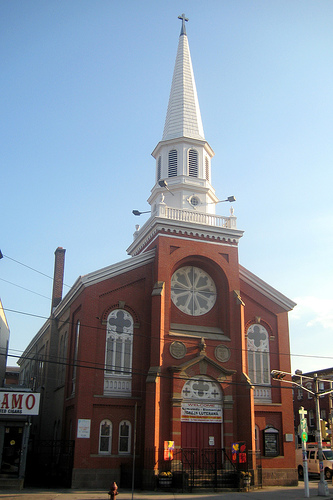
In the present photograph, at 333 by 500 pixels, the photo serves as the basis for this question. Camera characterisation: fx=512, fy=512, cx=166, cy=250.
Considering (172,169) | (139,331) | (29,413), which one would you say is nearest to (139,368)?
(139,331)

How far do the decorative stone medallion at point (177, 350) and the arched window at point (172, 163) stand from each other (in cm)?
1250

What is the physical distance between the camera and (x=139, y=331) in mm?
31531

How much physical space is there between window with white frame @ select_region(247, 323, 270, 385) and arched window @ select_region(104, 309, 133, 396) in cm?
812

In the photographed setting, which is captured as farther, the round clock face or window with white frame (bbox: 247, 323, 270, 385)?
window with white frame (bbox: 247, 323, 270, 385)

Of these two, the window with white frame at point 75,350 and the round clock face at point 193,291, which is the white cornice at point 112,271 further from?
the window with white frame at point 75,350

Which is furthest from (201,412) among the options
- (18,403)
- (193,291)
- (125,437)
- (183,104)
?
(183,104)

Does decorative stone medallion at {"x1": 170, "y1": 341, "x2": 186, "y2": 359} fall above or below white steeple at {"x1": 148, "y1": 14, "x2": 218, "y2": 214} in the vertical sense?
below

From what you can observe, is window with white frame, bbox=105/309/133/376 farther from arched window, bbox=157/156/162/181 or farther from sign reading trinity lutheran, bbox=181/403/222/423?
arched window, bbox=157/156/162/181

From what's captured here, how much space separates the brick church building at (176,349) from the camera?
28828 millimetres

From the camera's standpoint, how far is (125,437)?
29.3 meters

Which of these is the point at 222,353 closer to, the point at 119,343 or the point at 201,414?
the point at 201,414

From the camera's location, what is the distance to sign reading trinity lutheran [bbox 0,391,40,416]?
26.9m

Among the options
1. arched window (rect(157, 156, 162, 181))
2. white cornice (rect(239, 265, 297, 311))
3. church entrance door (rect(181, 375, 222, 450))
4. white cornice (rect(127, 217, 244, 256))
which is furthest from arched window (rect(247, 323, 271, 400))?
arched window (rect(157, 156, 162, 181))

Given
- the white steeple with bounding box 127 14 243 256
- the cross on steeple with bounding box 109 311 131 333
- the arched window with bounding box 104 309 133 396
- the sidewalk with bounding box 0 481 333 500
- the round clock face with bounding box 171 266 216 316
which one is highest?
the white steeple with bounding box 127 14 243 256
